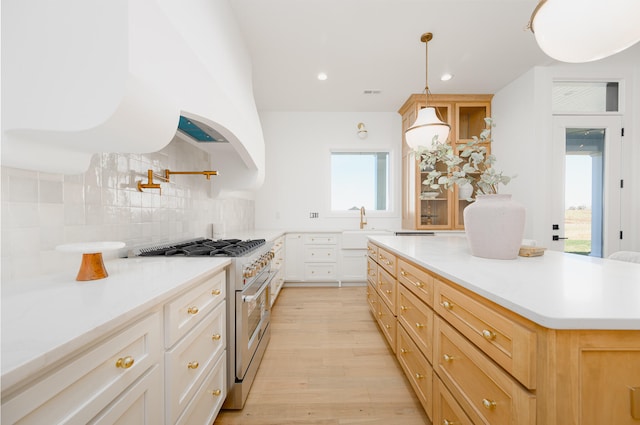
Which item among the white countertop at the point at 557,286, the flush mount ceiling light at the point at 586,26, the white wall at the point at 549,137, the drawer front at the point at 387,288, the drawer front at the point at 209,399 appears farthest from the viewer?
the white wall at the point at 549,137

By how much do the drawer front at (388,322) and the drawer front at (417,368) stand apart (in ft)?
0.43

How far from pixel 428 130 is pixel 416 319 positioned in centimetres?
160

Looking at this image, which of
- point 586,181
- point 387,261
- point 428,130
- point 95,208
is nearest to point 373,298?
point 387,261

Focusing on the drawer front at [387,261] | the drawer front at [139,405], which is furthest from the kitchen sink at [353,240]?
the drawer front at [139,405]

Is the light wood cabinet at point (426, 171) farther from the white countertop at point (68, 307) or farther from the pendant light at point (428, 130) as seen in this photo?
the white countertop at point (68, 307)

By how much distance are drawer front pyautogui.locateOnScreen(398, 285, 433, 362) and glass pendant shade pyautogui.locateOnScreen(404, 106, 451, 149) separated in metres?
1.31

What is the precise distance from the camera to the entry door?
316 cm

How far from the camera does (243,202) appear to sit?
382 centimetres

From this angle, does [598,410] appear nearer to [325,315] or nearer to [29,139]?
[29,139]

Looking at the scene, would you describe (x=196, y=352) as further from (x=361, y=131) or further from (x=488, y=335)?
(x=361, y=131)

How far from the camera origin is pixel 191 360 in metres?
1.08

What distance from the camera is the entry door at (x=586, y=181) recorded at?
3160mm

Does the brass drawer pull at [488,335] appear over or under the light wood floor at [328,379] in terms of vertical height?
over

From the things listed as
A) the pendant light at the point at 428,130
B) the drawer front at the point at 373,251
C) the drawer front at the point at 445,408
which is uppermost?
the pendant light at the point at 428,130
